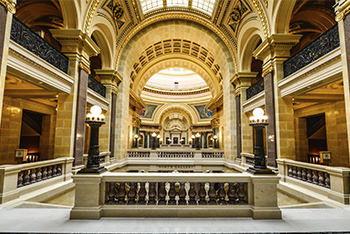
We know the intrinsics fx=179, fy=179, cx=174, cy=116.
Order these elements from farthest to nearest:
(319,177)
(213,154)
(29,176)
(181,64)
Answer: (181,64)
(213,154)
(319,177)
(29,176)

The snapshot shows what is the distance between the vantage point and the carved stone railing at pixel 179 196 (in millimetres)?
3580

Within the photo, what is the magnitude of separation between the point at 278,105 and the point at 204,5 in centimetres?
944

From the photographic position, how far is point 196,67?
19.5 metres

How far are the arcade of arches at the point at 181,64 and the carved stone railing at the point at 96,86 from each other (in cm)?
6

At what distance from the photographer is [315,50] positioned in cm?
651

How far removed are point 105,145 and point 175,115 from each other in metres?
29.8

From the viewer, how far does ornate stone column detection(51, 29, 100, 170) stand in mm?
7570

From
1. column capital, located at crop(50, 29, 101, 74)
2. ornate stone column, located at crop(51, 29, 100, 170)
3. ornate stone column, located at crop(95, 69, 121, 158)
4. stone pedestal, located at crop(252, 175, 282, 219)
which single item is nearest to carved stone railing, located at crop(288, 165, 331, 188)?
stone pedestal, located at crop(252, 175, 282, 219)

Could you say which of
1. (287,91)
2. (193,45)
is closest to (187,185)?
(287,91)

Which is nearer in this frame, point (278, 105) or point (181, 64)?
point (278, 105)

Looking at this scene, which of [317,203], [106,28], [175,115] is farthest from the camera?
[175,115]

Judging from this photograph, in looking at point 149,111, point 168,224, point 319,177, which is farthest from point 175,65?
point 168,224

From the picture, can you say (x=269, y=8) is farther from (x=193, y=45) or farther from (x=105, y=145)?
(x=105, y=145)

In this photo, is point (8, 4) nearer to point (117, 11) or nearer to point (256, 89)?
point (117, 11)
